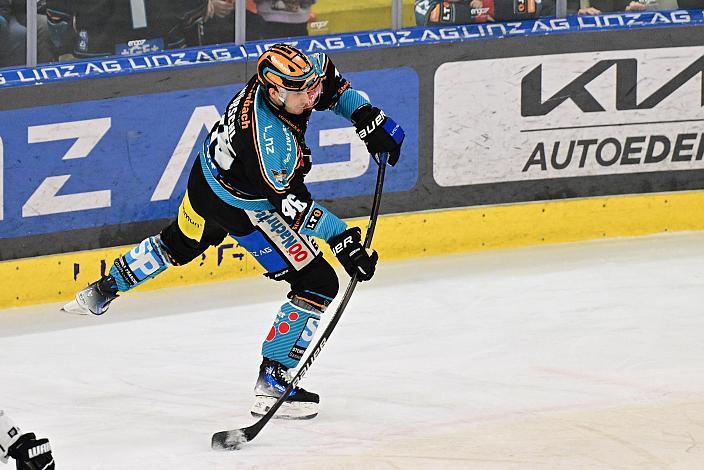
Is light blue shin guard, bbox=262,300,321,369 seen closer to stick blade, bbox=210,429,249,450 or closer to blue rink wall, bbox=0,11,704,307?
stick blade, bbox=210,429,249,450

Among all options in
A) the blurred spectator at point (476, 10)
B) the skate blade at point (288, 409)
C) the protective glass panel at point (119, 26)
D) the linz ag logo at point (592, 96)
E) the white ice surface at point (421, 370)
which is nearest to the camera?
the white ice surface at point (421, 370)

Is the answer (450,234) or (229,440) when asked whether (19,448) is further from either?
(450,234)

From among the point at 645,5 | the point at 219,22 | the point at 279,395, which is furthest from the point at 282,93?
the point at 645,5

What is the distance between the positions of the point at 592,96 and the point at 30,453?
15.4 feet

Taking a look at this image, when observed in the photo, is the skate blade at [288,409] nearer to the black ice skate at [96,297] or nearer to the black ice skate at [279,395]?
the black ice skate at [279,395]

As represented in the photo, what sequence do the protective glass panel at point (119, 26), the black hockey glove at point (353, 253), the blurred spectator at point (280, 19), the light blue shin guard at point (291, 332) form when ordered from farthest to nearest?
the blurred spectator at point (280, 19)
the protective glass panel at point (119, 26)
the light blue shin guard at point (291, 332)
the black hockey glove at point (353, 253)

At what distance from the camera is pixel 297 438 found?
190 inches

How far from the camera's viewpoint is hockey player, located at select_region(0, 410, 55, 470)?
3707 mm

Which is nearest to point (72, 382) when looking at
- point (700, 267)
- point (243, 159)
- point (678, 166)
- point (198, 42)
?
point (243, 159)

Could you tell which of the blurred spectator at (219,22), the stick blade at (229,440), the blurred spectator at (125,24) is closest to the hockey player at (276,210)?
the stick blade at (229,440)

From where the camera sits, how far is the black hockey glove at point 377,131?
5105 mm

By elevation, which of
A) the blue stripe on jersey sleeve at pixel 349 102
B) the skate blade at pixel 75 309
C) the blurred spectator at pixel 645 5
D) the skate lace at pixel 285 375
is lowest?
the skate blade at pixel 75 309

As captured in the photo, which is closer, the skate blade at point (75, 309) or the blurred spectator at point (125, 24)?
the skate blade at point (75, 309)

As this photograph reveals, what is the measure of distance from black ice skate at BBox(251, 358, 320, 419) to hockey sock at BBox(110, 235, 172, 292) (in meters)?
0.56
